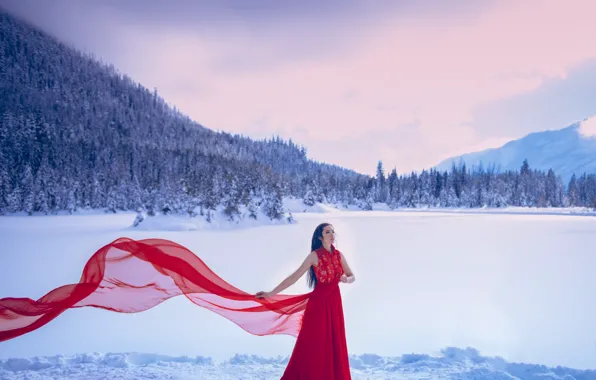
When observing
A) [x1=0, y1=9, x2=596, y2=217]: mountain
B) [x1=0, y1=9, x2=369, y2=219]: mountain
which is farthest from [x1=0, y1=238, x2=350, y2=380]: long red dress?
[x1=0, y1=9, x2=369, y2=219]: mountain

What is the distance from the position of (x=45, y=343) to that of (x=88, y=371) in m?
1.27

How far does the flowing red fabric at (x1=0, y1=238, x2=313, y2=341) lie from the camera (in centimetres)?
315

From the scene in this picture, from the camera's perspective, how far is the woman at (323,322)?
8.84ft

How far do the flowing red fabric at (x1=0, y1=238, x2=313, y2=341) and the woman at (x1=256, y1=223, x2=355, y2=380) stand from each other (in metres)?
0.31

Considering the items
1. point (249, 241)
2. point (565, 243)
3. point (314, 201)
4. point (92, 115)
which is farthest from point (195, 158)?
point (565, 243)

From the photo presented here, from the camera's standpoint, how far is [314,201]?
40594 millimetres

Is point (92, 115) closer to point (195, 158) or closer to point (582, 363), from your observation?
point (195, 158)

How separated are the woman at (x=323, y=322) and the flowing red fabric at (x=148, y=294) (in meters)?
0.31

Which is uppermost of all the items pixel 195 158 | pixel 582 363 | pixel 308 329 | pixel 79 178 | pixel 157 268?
pixel 195 158

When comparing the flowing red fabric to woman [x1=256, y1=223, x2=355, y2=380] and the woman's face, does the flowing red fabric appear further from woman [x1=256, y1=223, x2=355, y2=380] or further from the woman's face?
the woman's face

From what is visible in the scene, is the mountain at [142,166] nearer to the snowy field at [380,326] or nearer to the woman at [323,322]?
the snowy field at [380,326]

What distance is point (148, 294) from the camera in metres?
3.37

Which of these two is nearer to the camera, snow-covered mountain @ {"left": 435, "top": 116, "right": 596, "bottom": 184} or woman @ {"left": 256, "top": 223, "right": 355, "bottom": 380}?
woman @ {"left": 256, "top": 223, "right": 355, "bottom": 380}

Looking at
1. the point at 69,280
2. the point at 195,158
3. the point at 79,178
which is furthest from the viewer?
the point at 195,158
